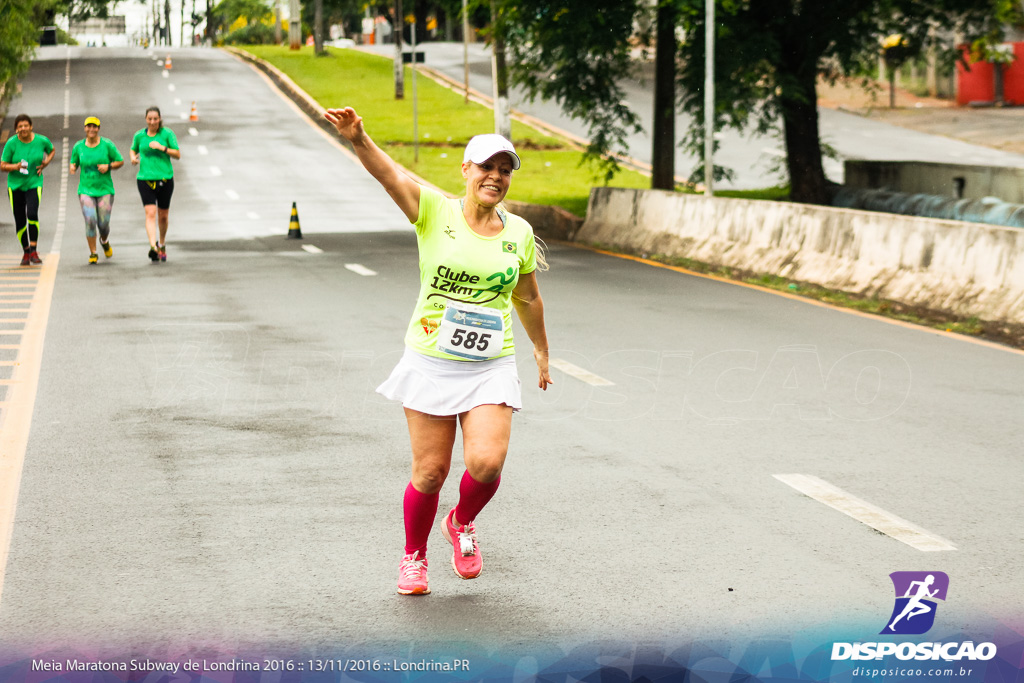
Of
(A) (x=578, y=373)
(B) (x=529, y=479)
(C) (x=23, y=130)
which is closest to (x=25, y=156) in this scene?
(C) (x=23, y=130)

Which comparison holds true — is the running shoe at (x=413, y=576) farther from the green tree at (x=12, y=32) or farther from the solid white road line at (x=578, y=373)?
the green tree at (x=12, y=32)

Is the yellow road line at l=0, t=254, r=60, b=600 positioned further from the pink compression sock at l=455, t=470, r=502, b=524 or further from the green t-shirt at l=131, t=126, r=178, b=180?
the green t-shirt at l=131, t=126, r=178, b=180

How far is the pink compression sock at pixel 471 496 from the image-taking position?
17.0 ft

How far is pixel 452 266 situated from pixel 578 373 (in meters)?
5.06

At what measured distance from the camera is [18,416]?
8.40 m

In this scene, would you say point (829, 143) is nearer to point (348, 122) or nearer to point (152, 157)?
point (152, 157)

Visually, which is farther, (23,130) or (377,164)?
(23,130)

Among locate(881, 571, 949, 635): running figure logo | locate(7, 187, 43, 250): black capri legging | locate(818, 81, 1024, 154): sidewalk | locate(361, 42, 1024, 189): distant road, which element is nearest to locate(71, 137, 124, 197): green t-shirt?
locate(7, 187, 43, 250): black capri legging

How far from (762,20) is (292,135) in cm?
2333

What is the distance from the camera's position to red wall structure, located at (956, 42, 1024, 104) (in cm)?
4925

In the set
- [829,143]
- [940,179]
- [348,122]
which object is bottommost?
[940,179]

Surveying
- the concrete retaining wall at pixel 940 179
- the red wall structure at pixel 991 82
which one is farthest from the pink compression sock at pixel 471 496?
the red wall structure at pixel 991 82

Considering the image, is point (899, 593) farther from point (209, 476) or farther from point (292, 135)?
point (292, 135)

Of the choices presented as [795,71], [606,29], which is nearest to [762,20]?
[795,71]
